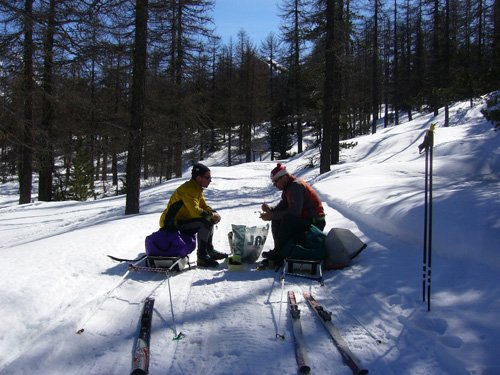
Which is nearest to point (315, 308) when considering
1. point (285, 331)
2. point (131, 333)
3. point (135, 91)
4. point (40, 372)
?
point (285, 331)

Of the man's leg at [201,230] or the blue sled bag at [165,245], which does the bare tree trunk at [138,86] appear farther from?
the blue sled bag at [165,245]

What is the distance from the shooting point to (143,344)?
3414mm

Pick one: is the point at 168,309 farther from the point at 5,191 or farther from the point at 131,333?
the point at 5,191

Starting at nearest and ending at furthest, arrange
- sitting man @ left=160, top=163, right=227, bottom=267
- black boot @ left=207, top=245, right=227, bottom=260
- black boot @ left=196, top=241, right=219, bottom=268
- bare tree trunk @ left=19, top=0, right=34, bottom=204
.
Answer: black boot @ left=196, top=241, right=219, bottom=268 < sitting man @ left=160, top=163, right=227, bottom=267 < black boot @ left=207, top=245, right=227, bottom=260 < bare tree trunk @ left=19, top=0, right=34, bottom=204

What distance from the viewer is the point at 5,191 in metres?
29.6

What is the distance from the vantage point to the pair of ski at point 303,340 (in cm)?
308

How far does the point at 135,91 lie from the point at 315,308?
815 centimetres

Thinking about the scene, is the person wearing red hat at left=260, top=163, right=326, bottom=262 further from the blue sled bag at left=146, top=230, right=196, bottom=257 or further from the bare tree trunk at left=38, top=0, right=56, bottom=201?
the bare tree trunk at left=38, top=0, right=56, bottom=201

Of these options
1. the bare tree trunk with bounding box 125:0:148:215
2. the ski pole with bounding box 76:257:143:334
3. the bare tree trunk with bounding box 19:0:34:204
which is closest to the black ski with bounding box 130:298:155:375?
the ski pole with bounding box 76:257:143:334

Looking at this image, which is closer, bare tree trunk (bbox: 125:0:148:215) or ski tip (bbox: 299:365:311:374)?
ski tip (bbox: 299:365:311:374)

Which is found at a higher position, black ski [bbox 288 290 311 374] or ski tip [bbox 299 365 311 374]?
black ski [bbox 288 290 311 374]

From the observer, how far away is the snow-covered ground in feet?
10.7

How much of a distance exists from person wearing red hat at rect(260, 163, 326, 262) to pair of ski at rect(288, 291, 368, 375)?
1.35 metres

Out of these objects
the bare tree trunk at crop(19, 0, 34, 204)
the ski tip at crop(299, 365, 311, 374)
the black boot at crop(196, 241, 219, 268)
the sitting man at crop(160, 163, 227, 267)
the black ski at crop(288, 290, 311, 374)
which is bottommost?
the ski tip at crop(299, 365, 311, 374)
